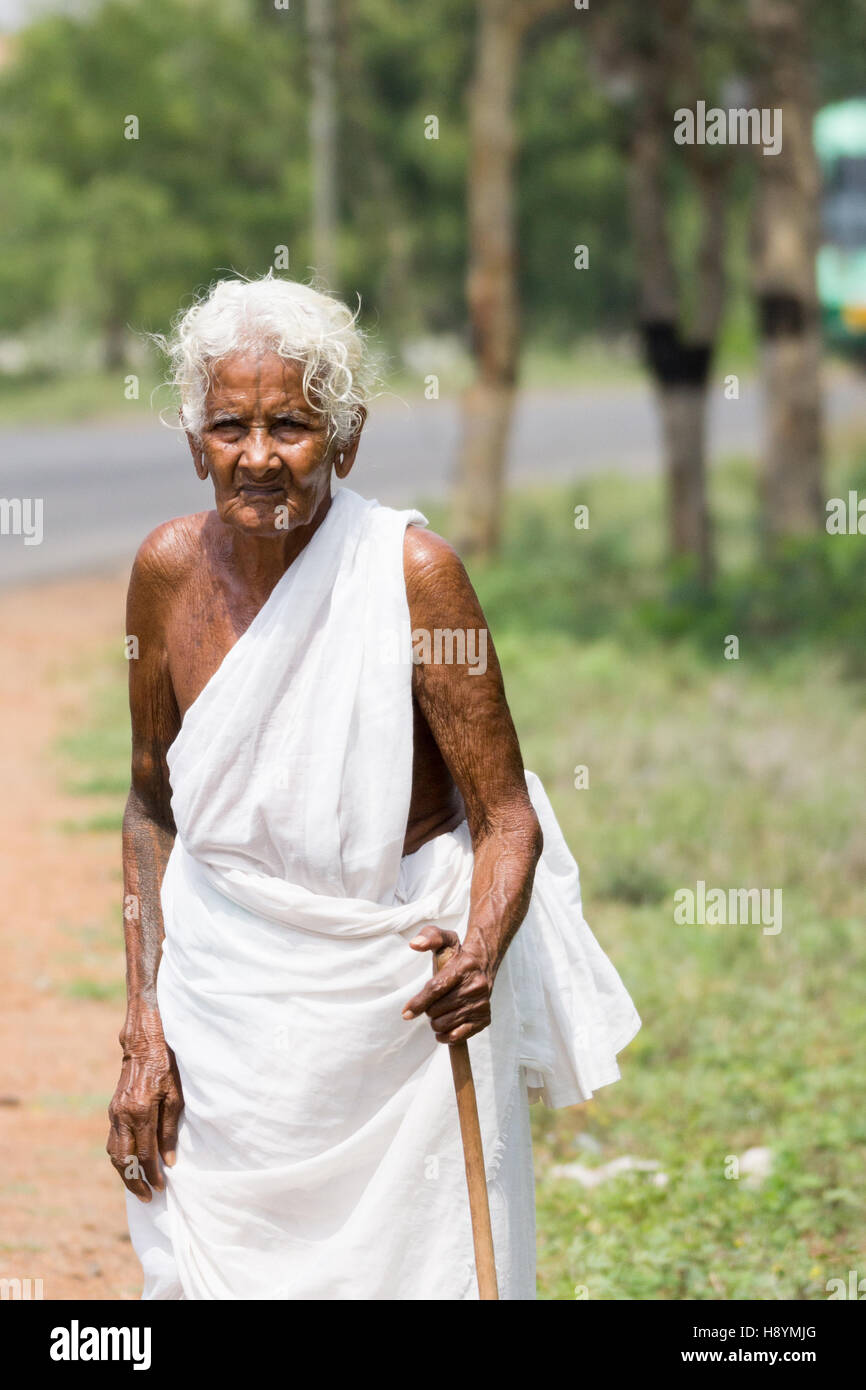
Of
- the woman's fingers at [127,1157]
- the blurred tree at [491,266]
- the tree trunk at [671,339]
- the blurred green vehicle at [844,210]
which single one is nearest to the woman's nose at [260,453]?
the woman's fingers at [127,1157]

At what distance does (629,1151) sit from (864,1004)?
1233 millimetres

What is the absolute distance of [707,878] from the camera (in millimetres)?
6855

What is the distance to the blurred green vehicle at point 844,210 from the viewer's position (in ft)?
105

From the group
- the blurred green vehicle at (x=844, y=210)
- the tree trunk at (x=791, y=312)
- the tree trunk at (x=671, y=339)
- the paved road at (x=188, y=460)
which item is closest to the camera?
the tree trunk at (x=791, y=312)

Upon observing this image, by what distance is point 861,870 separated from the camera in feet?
23.0

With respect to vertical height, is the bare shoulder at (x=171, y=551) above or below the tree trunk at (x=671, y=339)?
below

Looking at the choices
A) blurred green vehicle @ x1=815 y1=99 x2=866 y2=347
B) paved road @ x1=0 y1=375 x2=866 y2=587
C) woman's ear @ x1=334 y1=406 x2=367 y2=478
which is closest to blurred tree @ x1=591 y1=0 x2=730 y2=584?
paved road @ x1=0 y1=375 x2=866 y2=587

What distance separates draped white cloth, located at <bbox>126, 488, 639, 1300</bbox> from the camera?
2670 mm

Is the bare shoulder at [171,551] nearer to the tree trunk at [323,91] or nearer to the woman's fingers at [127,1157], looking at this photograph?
the woman's fingers at [127,1157]

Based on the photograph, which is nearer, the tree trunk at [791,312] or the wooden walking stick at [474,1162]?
the wooden walking stick at [474,1162]

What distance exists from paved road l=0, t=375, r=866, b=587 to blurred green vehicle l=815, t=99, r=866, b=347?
187 cm

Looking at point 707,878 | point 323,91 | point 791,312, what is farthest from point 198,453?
point 323,91

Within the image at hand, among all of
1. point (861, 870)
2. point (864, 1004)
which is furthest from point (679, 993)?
point (861, 870)

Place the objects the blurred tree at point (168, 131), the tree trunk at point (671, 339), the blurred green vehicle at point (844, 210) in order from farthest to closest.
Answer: the blurred tree at point (168, 131) → the blurred green vehicle at point (844, 210) → the tree trunk at point (671, 339)
